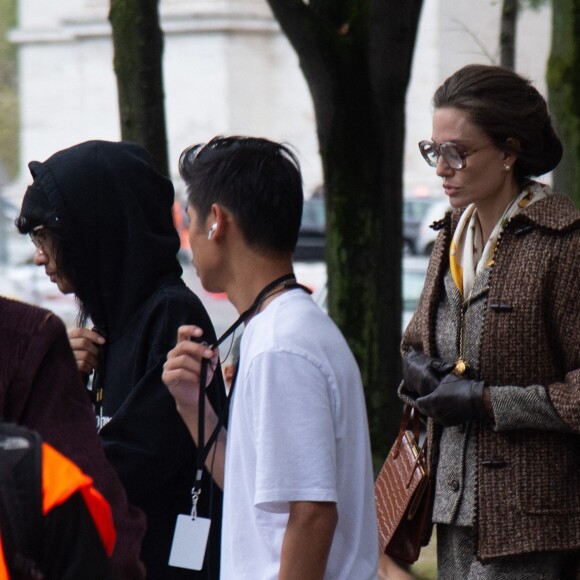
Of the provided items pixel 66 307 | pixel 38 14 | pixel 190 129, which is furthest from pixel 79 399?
pixel 38 14

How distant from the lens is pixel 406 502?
3309 millimetres

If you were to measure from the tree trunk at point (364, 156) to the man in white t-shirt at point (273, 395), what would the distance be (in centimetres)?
334

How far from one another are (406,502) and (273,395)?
100cm

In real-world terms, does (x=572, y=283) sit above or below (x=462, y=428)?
above

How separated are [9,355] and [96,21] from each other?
1374 inches

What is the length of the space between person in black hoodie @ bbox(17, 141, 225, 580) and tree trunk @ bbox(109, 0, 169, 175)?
2499 mm

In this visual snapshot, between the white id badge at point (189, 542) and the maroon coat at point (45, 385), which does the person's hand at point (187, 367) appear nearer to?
the white id badge at point (189, 542)

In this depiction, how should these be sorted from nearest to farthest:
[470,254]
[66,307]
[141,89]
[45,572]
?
[45,572]
[470,254]
[141,89]
[66,307]

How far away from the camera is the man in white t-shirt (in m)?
2.42

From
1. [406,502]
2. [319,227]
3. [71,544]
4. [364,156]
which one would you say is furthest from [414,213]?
[71,544]

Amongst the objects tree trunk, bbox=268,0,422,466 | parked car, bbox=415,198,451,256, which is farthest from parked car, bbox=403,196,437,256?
tree trunk, bbox=268,0,422,466

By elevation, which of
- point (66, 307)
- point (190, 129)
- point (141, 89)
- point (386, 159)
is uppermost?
point (141, 89)

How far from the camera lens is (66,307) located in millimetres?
15258

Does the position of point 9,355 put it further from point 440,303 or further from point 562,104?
point 562,104
